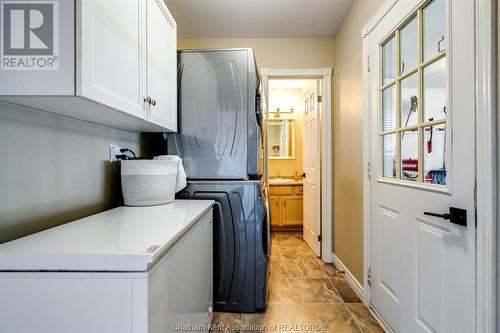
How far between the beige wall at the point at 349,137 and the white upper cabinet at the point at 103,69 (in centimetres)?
157

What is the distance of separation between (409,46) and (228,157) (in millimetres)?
1344

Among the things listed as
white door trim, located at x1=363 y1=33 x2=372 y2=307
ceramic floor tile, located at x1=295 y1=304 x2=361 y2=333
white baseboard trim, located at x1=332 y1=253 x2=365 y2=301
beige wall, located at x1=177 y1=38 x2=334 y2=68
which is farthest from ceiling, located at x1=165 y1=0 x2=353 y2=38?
ceramic floor tile, located at x1=295 y1=304 x2=361 y2=333

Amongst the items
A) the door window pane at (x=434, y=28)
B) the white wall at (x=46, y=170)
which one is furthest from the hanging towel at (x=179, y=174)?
the door window pane at (x=434, y=28)

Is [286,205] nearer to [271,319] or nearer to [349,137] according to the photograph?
[349,137]

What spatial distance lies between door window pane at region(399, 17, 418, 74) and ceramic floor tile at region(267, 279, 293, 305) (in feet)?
6.18

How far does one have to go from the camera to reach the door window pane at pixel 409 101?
1491 mm

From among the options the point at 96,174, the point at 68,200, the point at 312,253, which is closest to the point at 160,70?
the point at 96,174

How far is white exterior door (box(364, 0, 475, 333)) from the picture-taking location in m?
1.12

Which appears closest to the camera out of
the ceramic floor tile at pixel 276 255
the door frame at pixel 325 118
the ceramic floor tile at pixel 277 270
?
the ceramic floor tile at pixel 277 270

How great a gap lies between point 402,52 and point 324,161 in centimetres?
155

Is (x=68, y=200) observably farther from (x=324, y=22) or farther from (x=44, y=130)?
(x=324, y=22)

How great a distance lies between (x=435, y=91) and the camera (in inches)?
52.2

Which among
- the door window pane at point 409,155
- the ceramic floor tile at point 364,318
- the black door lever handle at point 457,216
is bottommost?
the ceramic floor tile at point 364,318

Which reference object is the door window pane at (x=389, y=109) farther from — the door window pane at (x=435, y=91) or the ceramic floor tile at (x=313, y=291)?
the ceramic floor tile at (x=313, y=291)
